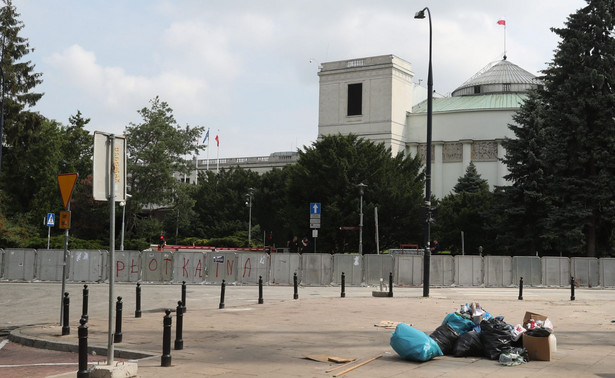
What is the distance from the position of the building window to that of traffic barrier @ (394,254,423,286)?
218ft

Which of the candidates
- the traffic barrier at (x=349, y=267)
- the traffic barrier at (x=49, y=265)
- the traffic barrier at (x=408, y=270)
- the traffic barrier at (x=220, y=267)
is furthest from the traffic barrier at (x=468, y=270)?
the traffic barrier at (x=49, y=265)

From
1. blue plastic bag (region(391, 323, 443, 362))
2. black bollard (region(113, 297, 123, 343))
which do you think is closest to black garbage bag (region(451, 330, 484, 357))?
blue plastic bag (region(391, 323, 443, 362))

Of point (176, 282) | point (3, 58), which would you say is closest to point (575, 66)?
point (176, 282)

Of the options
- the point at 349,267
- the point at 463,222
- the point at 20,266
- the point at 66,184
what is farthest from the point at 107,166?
the point at 463,222

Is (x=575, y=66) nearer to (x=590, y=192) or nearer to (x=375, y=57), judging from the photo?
(x=590, y=192)

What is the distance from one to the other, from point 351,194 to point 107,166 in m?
51.2

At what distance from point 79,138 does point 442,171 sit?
157 ft

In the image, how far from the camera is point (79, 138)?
78.6m

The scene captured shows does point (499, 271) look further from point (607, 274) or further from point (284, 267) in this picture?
point (284, 267)

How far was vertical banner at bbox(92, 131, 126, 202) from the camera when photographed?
9500mm

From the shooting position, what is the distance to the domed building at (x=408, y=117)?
94438 millimetres

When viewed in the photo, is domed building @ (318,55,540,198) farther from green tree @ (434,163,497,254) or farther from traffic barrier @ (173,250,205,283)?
traffic barrier @ (173,250,205,283)

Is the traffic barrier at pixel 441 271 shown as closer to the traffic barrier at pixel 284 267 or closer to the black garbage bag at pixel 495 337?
the traffic barrier at pixel 284 267

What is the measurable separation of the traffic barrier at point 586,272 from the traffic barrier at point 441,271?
20.5 ft
